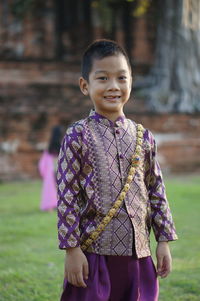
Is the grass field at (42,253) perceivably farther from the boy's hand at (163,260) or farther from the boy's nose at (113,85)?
the boy's nose at (113,85)

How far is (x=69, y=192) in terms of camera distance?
6.84 ft

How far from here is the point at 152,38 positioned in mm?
15055

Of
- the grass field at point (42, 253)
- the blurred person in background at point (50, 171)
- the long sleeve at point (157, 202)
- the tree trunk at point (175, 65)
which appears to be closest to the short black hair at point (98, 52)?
the long sleeve at point (157, 202)

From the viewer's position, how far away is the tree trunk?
12.3m

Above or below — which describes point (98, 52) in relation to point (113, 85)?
above

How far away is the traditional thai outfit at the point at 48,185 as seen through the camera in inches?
284

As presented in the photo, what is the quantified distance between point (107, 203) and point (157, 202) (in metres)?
0.25

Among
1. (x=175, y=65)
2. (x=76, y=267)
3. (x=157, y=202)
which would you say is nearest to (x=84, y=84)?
(x=157, y=202)

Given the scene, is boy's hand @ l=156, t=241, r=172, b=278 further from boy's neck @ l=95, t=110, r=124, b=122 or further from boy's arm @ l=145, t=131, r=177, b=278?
boy's neck @ l=95, t=110, r=124, b=122

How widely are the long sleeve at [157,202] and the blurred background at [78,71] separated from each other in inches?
336

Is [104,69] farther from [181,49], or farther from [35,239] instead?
[181,49]

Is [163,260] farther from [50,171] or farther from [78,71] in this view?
[78,71]

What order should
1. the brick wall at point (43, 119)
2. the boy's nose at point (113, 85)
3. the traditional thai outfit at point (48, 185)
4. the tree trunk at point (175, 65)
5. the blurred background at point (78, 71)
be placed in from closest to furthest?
the boy's nose at point (113, 85), the traditional thai outfit at point (48, 185), the brick wall at point (43, 119), the blurred background at point (78, 71), the tree trunk at point (175, 65)

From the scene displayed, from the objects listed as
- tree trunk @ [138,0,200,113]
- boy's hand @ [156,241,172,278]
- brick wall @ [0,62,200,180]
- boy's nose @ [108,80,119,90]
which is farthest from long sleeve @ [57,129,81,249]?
tree trunk @ [138,0,200,113]
